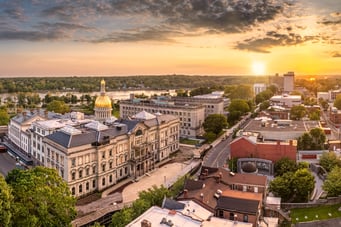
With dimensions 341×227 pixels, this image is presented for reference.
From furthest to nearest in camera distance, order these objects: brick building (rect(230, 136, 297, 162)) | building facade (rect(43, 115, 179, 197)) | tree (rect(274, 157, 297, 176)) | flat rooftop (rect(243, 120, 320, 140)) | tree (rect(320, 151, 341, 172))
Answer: flat rooftop (rect(243, 120, 320, 140))
brick building (rect(230, 136, 297, 162))
tree (rect(320, 151, 341, 172))
tree (rect(274, 157, 297, 176))
building facade (rect(43, 115, 179, 197))

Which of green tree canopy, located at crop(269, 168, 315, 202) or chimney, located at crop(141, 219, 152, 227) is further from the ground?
chimney, located at crop(141, 219, 152, 227)

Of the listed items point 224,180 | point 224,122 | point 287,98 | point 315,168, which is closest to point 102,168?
point 224,180

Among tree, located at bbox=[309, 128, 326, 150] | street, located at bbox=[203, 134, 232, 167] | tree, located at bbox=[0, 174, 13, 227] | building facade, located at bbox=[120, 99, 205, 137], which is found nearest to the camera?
tree, located at bbox=[0, 174, 13, 227]

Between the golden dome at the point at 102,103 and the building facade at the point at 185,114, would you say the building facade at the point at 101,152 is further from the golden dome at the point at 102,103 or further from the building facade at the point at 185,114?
the building facade at the point at 185,114

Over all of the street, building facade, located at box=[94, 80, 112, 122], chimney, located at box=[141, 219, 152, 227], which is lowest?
the street

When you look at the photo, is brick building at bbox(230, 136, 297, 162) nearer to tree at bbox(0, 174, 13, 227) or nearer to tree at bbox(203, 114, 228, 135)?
tree at bbox(203, 114, 228, 135)

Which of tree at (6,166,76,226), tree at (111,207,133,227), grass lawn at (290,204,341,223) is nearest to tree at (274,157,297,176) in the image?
grass lawn at (290,204,341,223)

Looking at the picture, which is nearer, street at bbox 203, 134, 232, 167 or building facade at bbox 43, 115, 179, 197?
building facade at bbox 43, 115, 179, 197
